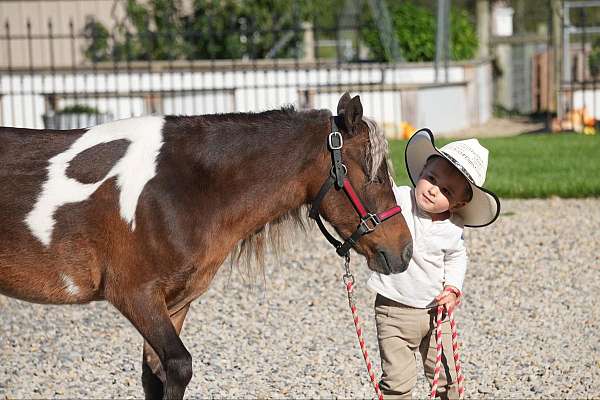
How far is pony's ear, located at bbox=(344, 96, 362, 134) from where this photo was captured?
3.58m

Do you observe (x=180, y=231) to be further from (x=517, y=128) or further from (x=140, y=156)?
(x=517, y=128)

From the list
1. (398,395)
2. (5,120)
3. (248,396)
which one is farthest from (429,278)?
(5,120)

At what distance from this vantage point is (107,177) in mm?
3801

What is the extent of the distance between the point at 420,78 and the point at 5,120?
690 centimetres

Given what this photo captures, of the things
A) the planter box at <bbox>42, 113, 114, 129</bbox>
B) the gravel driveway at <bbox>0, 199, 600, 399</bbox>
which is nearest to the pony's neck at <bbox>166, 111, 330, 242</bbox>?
the gravel driveway at <bbox>0, 199, 600, 399</bbox>

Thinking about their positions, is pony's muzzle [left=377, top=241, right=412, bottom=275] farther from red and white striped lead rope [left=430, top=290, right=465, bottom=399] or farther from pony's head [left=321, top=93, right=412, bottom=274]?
red and white striped lead rope [left=430, top=290, right=465, bottom=399]

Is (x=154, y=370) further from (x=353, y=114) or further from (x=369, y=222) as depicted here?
(x=353, y=114)

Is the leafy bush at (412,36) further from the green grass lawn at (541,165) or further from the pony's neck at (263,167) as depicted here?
the pony's neck at (263,167)

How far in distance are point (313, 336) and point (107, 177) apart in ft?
7.66

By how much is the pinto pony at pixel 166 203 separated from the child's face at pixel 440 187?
0.62 feet

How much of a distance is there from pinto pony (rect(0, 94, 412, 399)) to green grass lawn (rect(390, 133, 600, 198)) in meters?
5.38

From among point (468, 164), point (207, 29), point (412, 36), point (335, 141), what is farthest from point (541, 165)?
point (207, 29)

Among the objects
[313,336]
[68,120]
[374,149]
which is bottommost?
[313,336]

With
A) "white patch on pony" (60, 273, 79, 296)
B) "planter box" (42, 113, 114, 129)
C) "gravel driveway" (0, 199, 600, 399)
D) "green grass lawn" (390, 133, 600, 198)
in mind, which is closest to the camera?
"white patch on pony" (60, 273, 79, 296)
